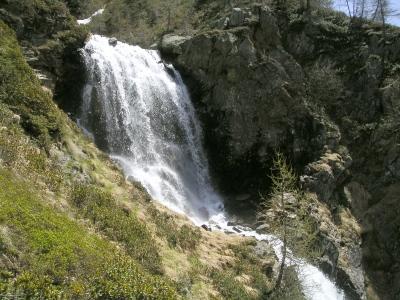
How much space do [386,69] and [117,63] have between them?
1070 inches

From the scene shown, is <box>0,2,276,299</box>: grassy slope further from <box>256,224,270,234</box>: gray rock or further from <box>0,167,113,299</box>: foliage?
<box>256,224,270,234</box>: gray rock

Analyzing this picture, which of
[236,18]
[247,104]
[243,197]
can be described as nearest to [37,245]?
[243,197]

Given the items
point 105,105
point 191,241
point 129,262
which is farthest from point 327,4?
point 129,262

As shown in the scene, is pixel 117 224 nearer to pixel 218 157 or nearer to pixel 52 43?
pixel 52 43

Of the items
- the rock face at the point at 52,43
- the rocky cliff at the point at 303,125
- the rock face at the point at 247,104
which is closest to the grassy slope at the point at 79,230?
the rock face at the point at 52,43

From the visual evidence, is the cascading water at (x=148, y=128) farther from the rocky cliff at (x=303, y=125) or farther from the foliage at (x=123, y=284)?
the foliage at (x=123, y=284)

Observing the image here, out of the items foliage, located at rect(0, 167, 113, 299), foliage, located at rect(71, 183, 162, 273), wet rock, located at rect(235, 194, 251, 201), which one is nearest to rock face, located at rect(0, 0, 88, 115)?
foliage, located at rect(71, 183, 162, 273)

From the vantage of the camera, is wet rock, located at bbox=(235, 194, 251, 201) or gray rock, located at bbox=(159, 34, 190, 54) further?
gray rock, located at bbox=(159, 34, 190, 54)

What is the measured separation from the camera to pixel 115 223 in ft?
39.9

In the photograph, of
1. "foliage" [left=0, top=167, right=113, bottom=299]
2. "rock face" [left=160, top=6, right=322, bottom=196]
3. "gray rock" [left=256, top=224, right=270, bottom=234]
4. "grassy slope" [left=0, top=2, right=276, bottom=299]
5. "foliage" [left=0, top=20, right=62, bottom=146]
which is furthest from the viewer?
"rock face" [left=160, top=6, right=322, bottom=196]

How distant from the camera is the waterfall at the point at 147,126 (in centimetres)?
2391

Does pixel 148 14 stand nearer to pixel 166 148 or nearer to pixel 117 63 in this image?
pixel 117 63

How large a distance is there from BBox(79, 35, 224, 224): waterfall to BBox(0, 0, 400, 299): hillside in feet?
4.58

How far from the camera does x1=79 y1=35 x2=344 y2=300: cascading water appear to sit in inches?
934
